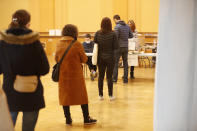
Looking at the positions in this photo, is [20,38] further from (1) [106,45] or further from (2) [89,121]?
(1) [106,45]

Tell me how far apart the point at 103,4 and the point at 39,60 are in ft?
42.4

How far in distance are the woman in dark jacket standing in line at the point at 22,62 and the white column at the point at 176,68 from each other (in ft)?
4.82

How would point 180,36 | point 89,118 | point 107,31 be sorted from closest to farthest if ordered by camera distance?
point 180,36 < point 89,118 < point 107,31

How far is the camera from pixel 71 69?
17.0 feet

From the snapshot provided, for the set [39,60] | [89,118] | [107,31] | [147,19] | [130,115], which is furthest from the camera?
[147,19]

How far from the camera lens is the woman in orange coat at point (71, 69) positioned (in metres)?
5.17

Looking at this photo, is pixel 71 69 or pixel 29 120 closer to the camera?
pixel 29 120

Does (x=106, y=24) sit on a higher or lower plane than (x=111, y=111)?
higher

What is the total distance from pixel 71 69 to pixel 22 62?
1.76 meters

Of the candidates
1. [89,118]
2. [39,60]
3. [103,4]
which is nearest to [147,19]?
[103,4]

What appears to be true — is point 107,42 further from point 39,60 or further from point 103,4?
point 103,4

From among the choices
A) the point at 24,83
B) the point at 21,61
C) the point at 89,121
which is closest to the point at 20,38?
the point at 21,61

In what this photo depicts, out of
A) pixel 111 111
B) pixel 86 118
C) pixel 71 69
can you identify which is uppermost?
pixel 71 69

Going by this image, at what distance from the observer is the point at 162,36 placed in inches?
167
